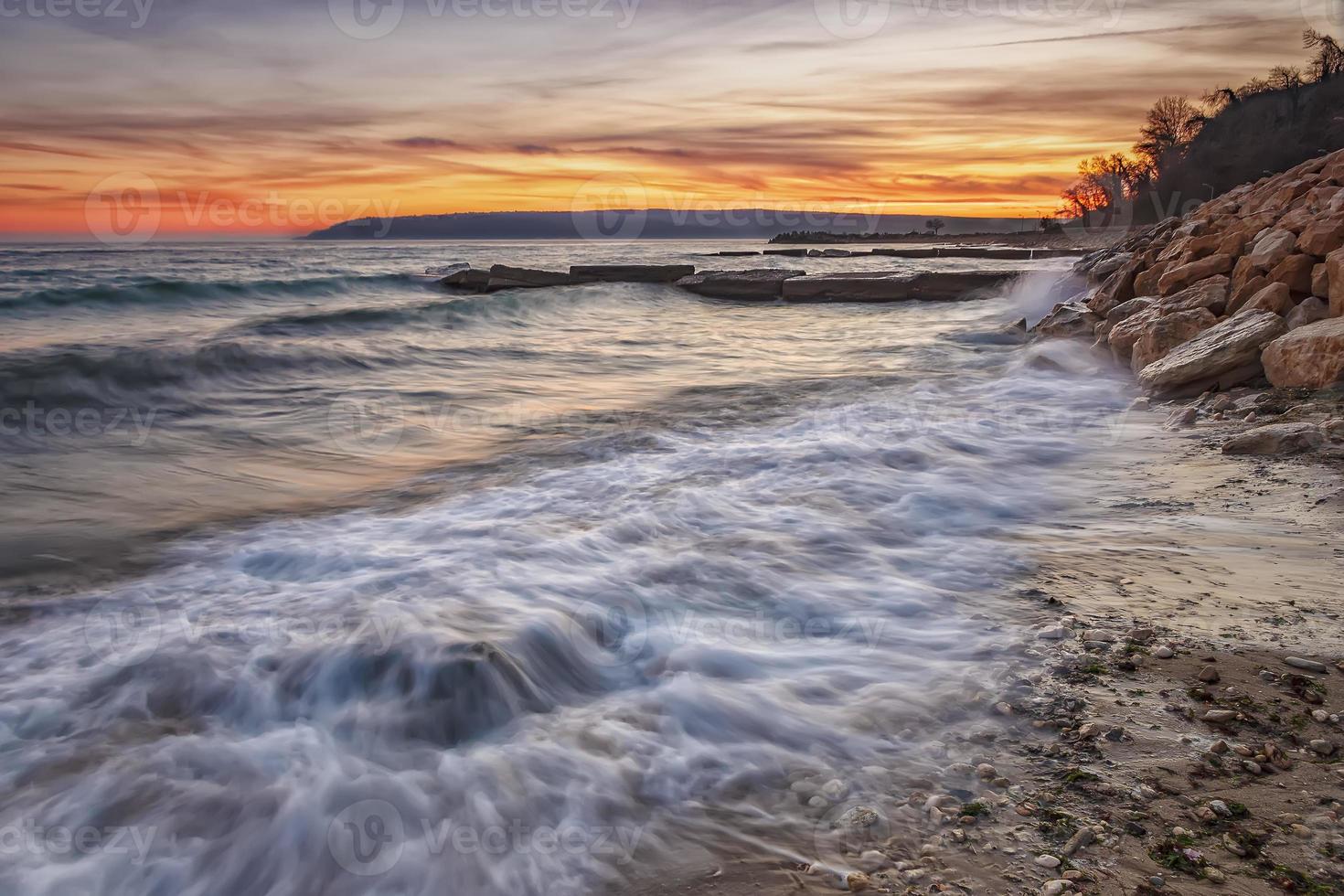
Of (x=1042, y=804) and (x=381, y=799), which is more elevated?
(x=1042, y=804)

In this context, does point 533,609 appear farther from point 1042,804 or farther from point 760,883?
point 1042,804

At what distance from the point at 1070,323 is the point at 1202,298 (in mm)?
3329

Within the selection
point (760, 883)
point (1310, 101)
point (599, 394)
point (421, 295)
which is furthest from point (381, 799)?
point (1310, 101)

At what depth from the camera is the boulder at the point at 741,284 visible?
23.7 m

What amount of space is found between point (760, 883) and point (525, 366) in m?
10.8

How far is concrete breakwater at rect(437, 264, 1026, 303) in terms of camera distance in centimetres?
2203

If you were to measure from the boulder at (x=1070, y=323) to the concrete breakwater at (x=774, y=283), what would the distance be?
Result: 31.8 feet

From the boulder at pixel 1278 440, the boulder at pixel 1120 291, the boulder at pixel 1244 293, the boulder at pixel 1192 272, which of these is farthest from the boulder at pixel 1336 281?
the boulder at pixel 1120 291

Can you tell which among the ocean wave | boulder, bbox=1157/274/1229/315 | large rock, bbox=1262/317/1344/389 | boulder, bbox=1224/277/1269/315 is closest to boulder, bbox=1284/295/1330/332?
large rock, bbox=1262/317/1344/389

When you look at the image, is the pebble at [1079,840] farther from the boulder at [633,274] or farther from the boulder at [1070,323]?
the boulder at [633,274]

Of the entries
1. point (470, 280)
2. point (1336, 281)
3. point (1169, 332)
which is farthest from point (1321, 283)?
point (470, 280)

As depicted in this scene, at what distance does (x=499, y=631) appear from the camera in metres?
3.23

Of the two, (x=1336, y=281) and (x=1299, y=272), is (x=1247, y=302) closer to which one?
(x=1299, y=272)

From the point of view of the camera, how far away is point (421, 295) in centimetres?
2503
